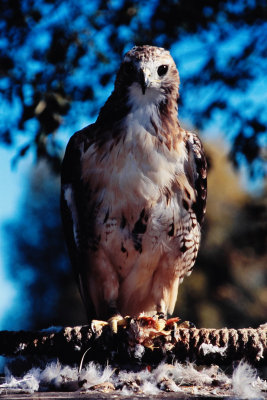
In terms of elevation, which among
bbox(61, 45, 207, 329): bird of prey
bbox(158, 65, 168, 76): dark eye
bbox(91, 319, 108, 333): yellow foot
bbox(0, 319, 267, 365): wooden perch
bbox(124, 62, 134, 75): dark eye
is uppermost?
bbox(158, 65, 168, 76): dark eye

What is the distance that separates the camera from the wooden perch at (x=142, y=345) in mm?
2787

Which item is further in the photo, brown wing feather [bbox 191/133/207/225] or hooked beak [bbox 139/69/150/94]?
brown wing feather [bbox 191/133/207/225]

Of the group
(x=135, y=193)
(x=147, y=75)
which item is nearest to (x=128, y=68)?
(x=147, y=75)

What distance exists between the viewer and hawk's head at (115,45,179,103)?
370 centimetres

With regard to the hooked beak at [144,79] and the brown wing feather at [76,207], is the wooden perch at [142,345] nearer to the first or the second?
the brown wing feather at [76,207]

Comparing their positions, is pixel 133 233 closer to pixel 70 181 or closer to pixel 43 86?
pixel 70 181

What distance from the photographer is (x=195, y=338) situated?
2836mm

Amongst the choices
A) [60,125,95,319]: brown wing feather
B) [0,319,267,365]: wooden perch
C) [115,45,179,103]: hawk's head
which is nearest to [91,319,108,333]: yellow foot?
[0,319,267,365]: wooden perch

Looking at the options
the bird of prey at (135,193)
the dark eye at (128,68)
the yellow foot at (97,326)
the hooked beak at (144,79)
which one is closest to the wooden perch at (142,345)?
the yellow foot at (97,326)

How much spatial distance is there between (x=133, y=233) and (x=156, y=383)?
1.28 m

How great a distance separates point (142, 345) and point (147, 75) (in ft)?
5.14

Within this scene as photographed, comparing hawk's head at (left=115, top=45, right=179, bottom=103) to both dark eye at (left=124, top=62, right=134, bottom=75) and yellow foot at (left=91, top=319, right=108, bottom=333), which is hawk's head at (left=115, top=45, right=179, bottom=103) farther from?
yellow foot at (left=91, top=319, right=108, bottom=333)

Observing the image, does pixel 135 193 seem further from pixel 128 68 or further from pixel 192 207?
pixel 128 68

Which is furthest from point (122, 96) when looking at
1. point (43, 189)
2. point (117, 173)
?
point (43, 189)
